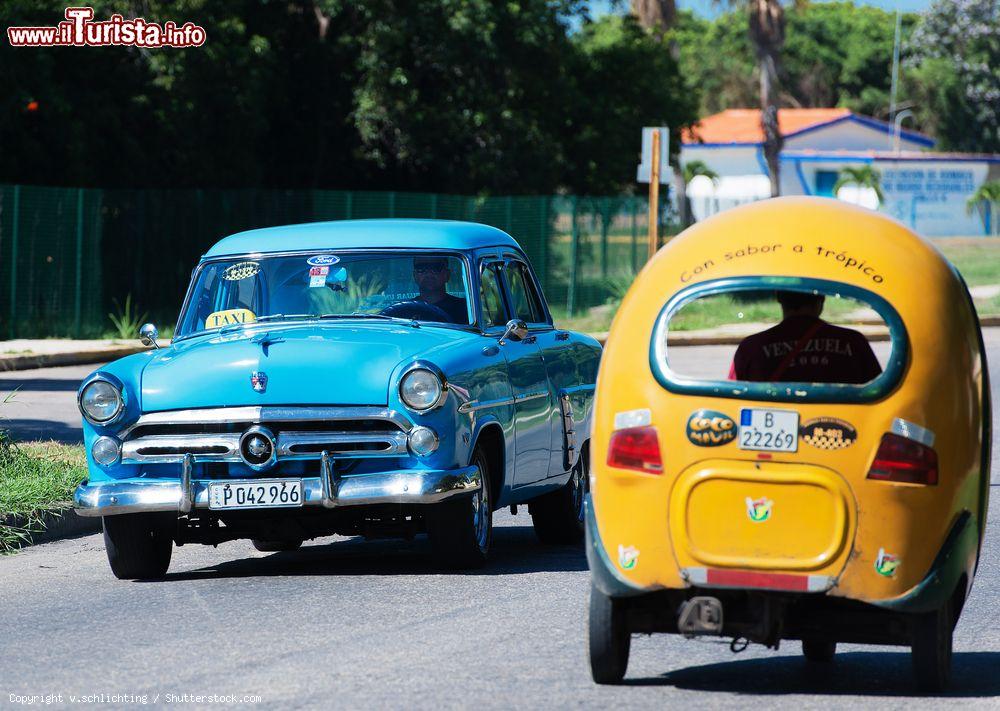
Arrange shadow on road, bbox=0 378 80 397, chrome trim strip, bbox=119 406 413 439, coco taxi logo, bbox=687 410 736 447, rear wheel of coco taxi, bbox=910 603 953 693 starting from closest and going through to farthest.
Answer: coco taxi logo, bbox=687 410 736 447, rear wheel of coco taxi, bbox=910 603 953 693, chrome trim strip, bbox=119 406 413 439, shadow on road, bbox=0 378 80 397

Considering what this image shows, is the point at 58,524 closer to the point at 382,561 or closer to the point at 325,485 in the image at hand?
the point at 382,561

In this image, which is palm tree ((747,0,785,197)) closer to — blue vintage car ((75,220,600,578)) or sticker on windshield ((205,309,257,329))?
blue vintage car ((75,220,600,578))

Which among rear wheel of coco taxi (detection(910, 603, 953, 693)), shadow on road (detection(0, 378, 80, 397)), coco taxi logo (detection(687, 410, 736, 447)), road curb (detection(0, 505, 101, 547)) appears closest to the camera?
coco taxi logo (detection(687, 410, 736, 447))

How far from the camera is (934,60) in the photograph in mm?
83688

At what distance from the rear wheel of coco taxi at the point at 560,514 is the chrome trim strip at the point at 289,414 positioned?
185 centimetres

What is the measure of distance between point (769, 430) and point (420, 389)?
2.84 metres

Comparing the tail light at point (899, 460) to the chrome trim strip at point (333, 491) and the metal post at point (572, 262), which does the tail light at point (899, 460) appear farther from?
the metal post at point (572, 262)

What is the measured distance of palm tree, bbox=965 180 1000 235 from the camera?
72.2 m

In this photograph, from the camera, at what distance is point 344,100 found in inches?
1403

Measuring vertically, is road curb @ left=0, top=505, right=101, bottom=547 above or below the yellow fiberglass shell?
below

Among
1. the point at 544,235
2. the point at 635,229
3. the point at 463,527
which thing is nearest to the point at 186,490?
the point at 463,527

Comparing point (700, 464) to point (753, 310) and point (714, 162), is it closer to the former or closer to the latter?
point (753, 310)

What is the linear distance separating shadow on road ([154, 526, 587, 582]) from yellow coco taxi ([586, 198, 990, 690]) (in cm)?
286

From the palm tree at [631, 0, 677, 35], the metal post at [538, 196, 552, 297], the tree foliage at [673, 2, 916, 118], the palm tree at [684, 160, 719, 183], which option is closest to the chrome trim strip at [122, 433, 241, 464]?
the metal post at [538, 196, 552, 297]
